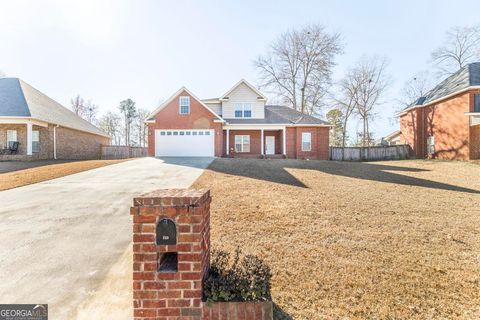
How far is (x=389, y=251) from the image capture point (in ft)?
12.8

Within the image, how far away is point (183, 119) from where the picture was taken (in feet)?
63.4

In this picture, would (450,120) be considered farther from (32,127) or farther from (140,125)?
(140,125)

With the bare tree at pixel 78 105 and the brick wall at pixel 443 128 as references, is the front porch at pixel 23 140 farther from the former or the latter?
the bare tree at pixel 78 105

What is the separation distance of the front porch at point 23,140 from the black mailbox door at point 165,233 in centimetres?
2021

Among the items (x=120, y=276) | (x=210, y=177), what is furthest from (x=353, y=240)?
(x=210, y=177)

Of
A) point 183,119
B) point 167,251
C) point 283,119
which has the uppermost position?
point 283,119

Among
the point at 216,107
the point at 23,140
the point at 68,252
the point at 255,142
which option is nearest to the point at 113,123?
the point at 23,140

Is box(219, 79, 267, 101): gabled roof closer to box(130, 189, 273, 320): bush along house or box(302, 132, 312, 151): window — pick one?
box(302, 132, 312, 151): window

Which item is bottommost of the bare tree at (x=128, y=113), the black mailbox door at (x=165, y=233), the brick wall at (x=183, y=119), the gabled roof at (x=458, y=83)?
the black mailbox door at (x=165, y=233)

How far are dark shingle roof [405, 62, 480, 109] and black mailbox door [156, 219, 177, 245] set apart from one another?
22.3 metres

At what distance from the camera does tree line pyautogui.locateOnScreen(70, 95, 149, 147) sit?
149ft

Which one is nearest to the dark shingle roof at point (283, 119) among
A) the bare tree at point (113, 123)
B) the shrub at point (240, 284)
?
the shrub at point (240, 284)

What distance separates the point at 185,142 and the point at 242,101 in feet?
21.3

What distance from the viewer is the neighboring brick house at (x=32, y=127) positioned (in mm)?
17312
